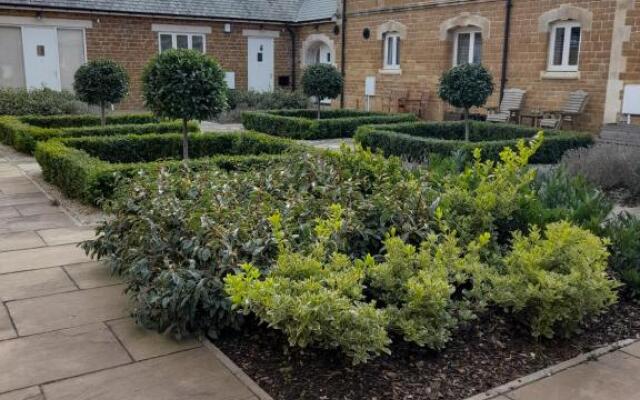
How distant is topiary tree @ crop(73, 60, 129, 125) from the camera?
38.1 ft

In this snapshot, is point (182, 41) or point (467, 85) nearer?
point (467, 85)

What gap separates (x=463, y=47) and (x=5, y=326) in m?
13.9

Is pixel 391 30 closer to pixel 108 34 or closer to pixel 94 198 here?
pixel 108 34

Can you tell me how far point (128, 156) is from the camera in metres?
9.28

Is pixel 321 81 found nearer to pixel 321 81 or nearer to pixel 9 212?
pixel 321 81

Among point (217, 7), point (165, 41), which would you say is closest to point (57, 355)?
point (165, 41)

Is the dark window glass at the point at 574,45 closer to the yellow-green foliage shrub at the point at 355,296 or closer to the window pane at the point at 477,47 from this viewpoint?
the window pane at the point at 477,47

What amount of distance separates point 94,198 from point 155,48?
1372 centimetres

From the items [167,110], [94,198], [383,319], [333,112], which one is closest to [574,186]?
[383,319]

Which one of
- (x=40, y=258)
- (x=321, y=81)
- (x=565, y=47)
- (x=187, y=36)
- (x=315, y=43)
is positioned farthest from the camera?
(x=315, y=43)

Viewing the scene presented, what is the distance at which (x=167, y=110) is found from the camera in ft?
27.3

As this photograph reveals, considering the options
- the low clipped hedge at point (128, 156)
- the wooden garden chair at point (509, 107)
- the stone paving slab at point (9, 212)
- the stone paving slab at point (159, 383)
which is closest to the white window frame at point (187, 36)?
the wooden garden chair at point (509, 107)

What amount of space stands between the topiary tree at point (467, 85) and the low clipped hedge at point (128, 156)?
397 centimetres

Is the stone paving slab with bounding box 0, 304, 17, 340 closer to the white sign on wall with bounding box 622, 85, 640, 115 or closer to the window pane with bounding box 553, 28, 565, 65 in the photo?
the white sign on wall with bounding box 622, 85, 640, 115
